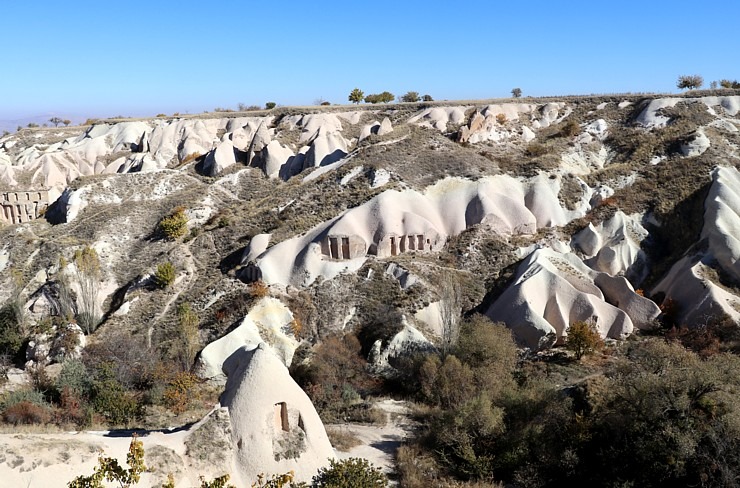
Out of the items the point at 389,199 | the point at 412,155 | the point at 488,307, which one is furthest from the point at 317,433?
the point at 412,155

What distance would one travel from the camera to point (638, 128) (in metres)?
48.1

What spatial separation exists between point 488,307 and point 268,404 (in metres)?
16.3

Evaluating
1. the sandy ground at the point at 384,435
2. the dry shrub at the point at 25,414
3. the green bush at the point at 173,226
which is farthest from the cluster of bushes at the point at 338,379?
the green bush at the point at 173,226

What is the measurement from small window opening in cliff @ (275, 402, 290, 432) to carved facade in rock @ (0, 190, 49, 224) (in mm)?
40476

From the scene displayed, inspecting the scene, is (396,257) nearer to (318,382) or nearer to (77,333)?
(318,382)

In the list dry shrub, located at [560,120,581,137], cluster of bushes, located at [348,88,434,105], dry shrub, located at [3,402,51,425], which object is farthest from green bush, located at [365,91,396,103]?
dry shrub, located at [3,402,51,425]

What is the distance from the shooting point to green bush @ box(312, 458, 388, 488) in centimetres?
1323

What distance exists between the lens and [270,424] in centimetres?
1384

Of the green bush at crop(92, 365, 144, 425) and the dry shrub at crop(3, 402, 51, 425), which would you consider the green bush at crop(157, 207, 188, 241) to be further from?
the dry shrub at crop(3, 402, 51, 425)

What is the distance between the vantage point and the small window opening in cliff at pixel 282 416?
14.2m

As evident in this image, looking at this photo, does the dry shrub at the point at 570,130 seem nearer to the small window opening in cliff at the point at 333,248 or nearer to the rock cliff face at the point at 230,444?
the small window opening in cliff at the point at 333,248

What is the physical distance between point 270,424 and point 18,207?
139 feet

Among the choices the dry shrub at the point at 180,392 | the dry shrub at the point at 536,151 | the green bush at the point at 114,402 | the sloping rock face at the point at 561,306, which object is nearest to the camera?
the green bush at the point at 114,402

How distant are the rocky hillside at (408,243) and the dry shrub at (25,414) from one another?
20.7 feet
